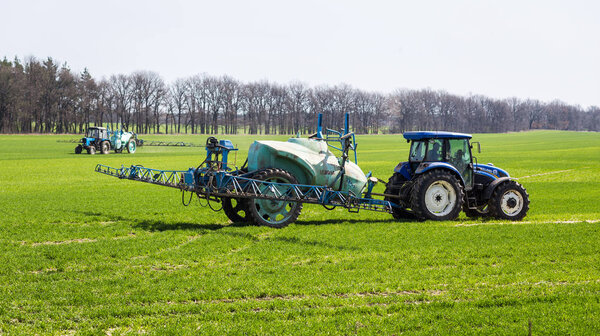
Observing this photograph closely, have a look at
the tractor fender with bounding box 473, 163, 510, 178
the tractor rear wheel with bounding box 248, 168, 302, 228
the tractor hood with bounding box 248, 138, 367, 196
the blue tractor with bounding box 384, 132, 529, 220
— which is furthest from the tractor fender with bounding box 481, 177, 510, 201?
the tractor rear wheel with bounding box 248, 168, 302, 228

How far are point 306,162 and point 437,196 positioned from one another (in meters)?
3.95

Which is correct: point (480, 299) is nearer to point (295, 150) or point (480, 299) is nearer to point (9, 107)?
point (295, 150)

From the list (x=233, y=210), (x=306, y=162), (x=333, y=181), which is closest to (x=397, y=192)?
(x=333, y=181)

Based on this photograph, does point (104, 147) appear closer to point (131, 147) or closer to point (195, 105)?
point (131, 147)

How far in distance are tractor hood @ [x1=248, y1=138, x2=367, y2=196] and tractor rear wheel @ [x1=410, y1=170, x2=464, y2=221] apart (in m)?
1.65

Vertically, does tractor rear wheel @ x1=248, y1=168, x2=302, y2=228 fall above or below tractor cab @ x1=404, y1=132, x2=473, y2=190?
below

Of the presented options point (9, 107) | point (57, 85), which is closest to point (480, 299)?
point (9, 107)

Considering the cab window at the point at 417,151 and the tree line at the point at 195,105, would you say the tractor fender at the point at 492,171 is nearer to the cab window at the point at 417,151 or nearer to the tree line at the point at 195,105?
the cab window at the point at 417,151

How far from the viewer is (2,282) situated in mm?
8359

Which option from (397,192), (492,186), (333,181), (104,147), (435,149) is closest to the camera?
(333,181)

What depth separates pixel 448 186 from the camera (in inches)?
559

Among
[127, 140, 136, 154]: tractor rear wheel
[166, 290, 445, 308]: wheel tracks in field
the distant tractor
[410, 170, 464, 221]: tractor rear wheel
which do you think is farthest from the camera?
[127, 140, 136, 154]: tractor rear wheel

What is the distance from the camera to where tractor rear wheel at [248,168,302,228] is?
42.7 feet

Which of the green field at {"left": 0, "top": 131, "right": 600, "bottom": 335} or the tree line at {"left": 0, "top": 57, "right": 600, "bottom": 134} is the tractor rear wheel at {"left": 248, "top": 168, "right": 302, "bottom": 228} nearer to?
the green field at {"left": 0, "top": 131, "right": 600, "bottom": 335}
